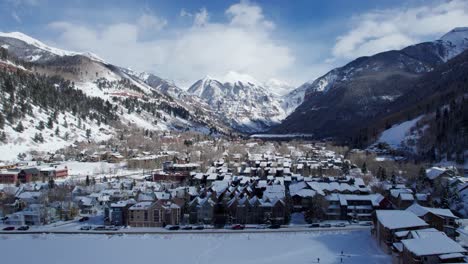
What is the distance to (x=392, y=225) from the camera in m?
36.2

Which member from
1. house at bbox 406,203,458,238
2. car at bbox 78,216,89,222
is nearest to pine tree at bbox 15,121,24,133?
car at bbox 78,216,89,222

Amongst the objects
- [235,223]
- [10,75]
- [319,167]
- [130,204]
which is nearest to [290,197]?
[235,223]

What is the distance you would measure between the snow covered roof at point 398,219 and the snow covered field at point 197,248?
8.91 feet

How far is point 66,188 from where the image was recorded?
2483 inches

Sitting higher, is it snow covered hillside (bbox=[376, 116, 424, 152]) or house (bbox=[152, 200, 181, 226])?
snow covered hillside (bbox=[376, 116, 424, 152])

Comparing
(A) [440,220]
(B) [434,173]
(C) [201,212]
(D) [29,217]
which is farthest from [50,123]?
(A) [440,220]

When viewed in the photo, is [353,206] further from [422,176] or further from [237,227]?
[422,176]

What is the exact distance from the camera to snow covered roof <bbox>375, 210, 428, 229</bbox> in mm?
36047

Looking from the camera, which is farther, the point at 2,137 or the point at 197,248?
the point at 2,137

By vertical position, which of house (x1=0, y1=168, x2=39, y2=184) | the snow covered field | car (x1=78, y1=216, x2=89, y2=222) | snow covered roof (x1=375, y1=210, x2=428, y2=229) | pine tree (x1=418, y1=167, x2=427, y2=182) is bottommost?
the snow covered field

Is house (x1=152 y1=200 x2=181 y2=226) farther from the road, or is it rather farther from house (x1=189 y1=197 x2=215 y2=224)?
house (x1=189 y1=197 x2=215 y2=224)

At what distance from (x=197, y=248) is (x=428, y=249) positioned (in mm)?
20584

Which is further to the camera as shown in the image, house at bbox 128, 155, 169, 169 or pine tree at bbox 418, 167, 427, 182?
house at bbox 128, 155, 169, 169

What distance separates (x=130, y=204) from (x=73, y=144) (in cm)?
6937
